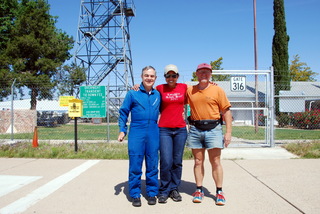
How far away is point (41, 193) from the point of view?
4.11 meters

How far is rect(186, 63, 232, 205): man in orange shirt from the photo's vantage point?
3645 mm

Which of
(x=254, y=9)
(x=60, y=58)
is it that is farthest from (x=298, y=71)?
(x=60, y=58)

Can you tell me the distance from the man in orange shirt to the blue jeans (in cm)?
19

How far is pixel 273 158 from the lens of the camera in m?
6.89

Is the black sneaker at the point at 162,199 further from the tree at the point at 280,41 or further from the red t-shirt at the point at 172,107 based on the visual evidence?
the tree at the point at 280,41

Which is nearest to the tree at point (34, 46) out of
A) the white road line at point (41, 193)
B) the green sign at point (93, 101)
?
the green sign at point (93, 101)

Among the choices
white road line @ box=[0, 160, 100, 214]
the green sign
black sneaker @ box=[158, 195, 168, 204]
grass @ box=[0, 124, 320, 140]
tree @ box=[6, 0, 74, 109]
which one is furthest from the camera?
tree @ box=[6, 0, 74, 109]

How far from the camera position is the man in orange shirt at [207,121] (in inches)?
143

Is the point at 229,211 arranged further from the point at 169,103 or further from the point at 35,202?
the point at 35,202

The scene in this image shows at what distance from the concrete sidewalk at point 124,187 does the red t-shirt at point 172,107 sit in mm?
1113

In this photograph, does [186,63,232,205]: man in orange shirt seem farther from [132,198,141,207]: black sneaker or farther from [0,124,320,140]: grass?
[0,124,320,140]: grass

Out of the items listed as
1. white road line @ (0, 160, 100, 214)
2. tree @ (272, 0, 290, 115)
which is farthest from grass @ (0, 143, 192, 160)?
tree @ (272, 0, 290, 115)

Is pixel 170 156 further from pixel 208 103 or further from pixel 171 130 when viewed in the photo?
pixel 208 103

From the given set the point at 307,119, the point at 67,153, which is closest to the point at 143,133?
the point at 67,153
